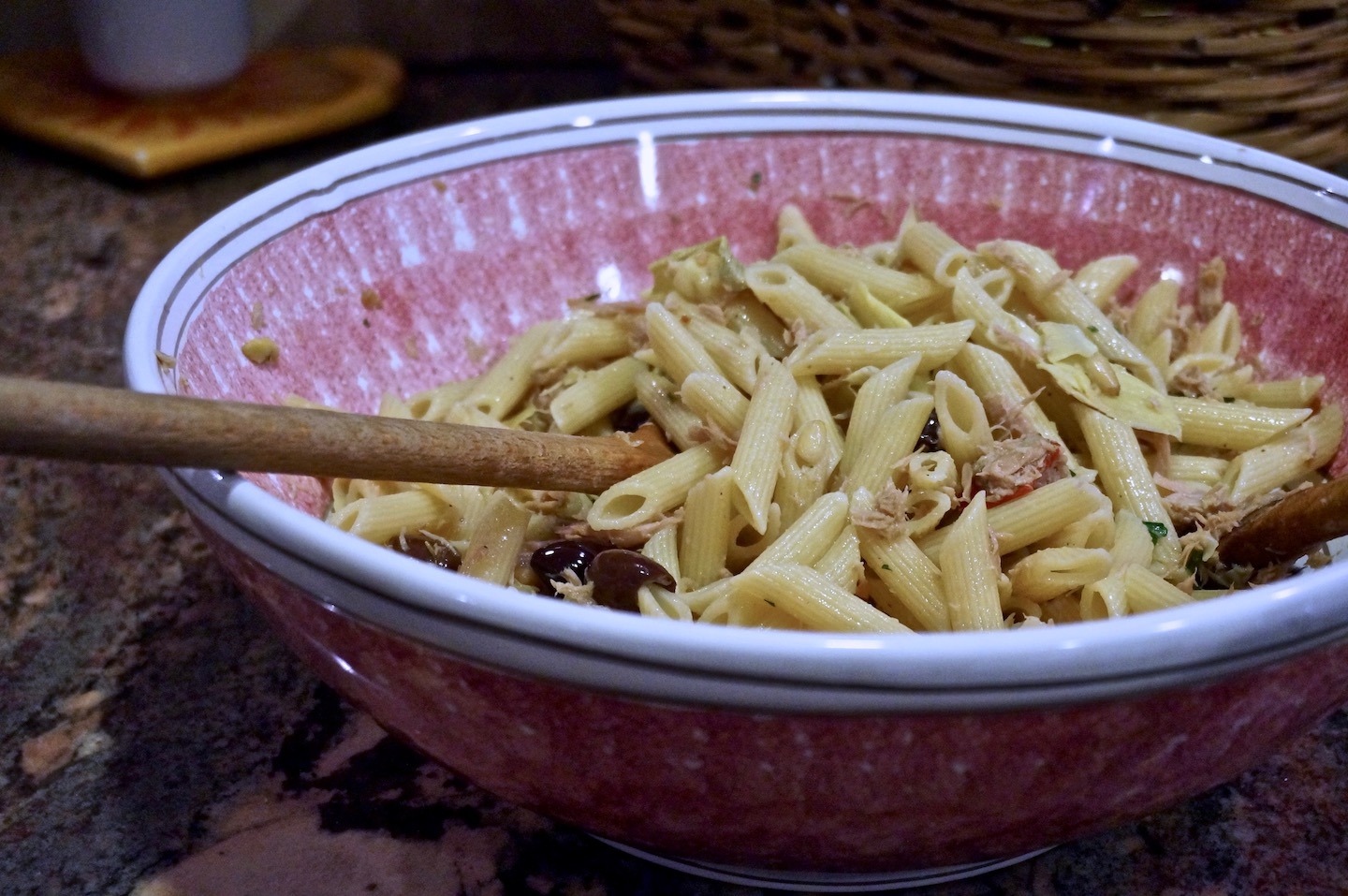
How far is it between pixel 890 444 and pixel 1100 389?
283mm

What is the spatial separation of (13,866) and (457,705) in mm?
507

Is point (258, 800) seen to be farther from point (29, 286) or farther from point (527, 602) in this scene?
point (29, 286)

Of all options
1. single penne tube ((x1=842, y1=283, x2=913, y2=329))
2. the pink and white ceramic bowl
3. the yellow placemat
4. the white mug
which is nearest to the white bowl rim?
the pink and white ceramic bowl

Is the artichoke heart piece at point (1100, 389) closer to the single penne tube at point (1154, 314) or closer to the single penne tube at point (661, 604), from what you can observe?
the single penne tube at point (1154, 314)

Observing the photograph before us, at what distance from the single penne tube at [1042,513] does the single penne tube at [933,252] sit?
1.20 ft

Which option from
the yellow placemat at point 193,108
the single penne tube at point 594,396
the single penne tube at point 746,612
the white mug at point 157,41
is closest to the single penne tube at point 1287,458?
the single penne tube at point 746,612

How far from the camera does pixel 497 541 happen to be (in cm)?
112

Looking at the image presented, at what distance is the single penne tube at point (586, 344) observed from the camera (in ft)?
4.46

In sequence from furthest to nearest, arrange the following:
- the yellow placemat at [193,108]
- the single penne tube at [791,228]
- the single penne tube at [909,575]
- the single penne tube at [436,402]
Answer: the yellow placemat at [193,108], the single penne tube at [791,228], the single penne tube at [436,402], the single penne tube at [909,575]

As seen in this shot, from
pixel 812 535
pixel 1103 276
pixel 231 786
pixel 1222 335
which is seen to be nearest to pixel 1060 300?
pixel 1103 276

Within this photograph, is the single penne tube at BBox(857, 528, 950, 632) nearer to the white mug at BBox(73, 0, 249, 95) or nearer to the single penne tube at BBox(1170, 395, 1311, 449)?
the single penne tube at BBox(1170, 395, 1311, 449)

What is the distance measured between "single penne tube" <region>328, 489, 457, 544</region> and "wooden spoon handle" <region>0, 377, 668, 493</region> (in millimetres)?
171

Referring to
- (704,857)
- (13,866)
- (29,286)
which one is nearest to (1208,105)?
(704,857)

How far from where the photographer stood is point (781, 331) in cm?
138
